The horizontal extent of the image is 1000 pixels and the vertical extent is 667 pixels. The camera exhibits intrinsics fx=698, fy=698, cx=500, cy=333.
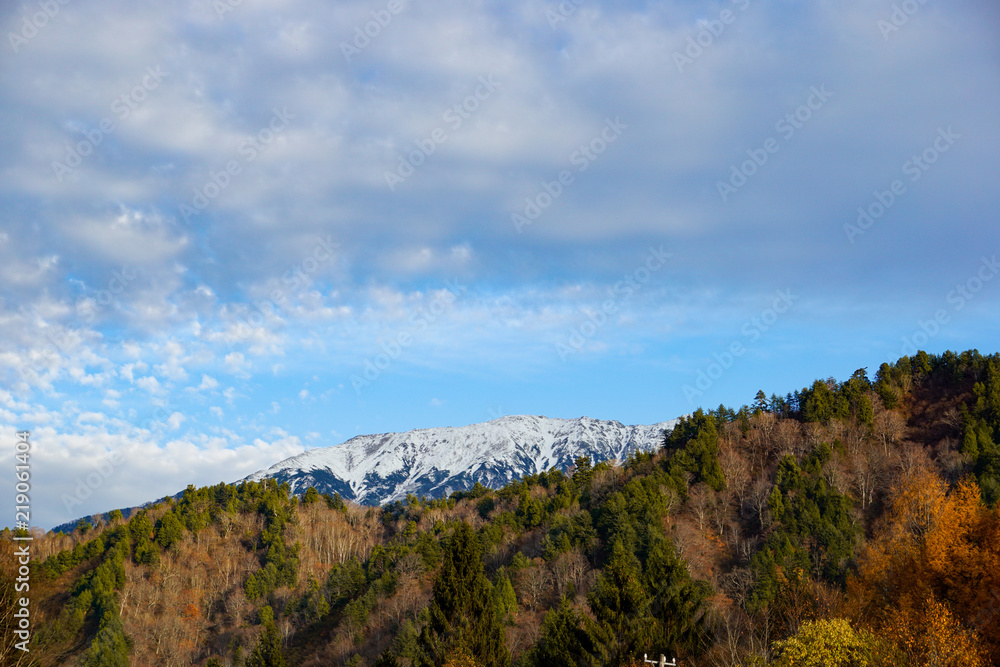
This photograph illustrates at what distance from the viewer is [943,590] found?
4125 centimetres

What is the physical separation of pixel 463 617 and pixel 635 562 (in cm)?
3987

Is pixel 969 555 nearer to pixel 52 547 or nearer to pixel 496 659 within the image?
pixel 496 659

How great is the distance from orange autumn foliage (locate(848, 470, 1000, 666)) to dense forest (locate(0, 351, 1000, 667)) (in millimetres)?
143

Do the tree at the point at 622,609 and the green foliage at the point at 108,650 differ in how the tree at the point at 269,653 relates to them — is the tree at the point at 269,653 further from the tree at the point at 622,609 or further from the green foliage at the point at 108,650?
the green foliage at the point at 108,650

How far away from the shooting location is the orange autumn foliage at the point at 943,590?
32.4 metres

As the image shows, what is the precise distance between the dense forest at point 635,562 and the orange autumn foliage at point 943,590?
0.47 ft

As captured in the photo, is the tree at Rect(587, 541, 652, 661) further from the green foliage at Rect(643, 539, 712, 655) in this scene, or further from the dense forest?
the green foliage at Rect(643, 539, 712, 655)

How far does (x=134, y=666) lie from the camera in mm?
89062

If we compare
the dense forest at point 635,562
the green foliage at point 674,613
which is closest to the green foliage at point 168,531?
the dense forest at point 635,562

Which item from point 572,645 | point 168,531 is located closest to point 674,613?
point 572,645

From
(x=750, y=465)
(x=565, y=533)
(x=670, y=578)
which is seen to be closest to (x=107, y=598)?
(x=565, y=533)

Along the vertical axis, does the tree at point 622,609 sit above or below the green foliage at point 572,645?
above

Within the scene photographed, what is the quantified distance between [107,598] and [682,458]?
3426 inches

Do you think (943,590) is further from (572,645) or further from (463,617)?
(463,617)
